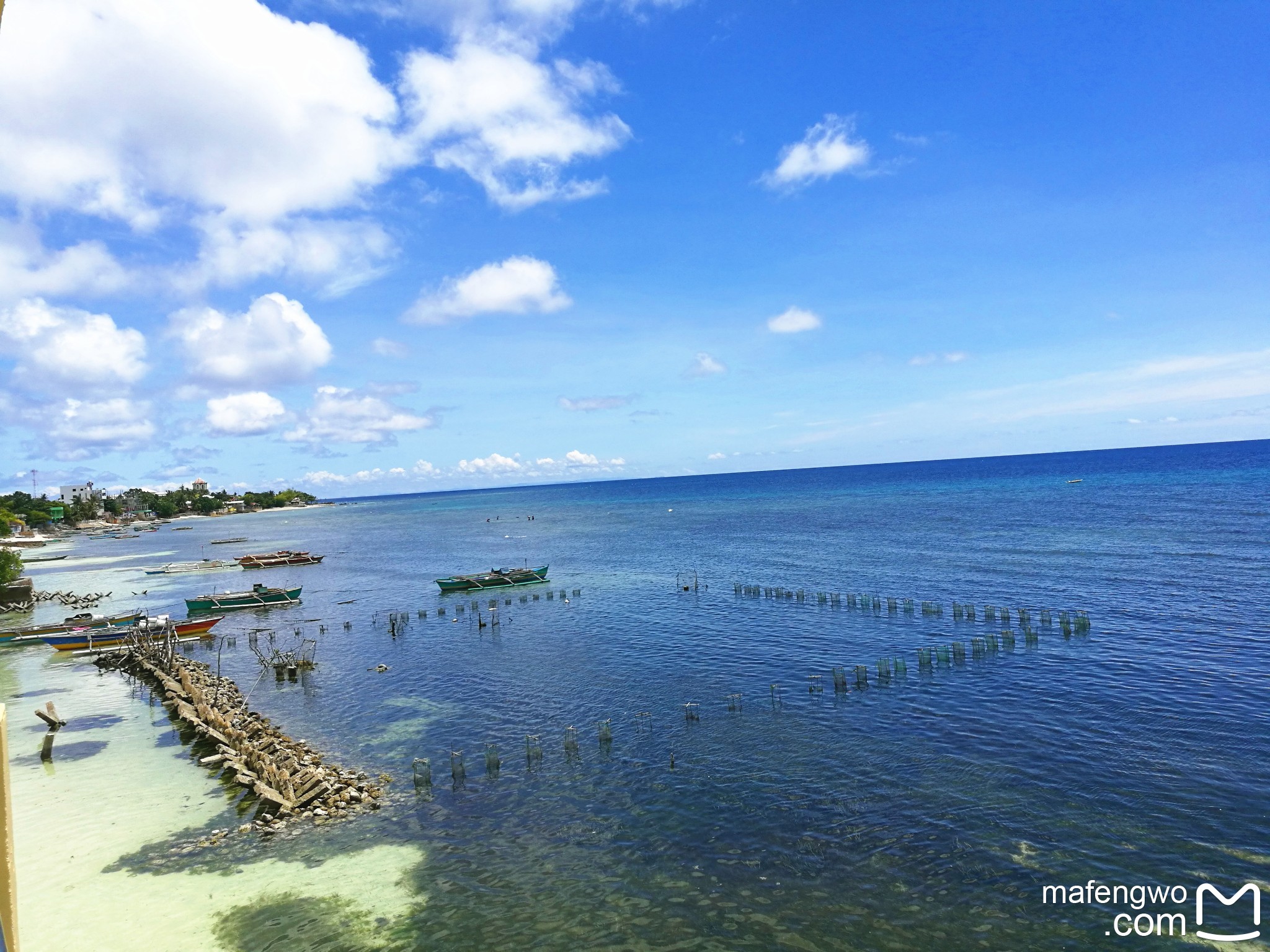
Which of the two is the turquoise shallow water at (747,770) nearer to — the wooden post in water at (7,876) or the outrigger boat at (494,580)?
the outrigger boat at (494,580)

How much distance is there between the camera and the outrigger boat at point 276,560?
11325cm

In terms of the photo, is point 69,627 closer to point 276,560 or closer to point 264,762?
point 264,762

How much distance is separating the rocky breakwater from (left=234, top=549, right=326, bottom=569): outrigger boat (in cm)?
7257

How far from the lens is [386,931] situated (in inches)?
785

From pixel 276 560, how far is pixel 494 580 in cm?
5508

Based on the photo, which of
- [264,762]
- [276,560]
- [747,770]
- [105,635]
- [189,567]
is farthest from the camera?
[276,560]

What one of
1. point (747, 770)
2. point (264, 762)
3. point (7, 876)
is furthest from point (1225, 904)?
point (264, 762)

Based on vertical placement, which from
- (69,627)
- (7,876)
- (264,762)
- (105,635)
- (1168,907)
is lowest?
(1168,907)

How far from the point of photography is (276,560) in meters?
116

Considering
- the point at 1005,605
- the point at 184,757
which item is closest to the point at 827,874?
the point at 184,757

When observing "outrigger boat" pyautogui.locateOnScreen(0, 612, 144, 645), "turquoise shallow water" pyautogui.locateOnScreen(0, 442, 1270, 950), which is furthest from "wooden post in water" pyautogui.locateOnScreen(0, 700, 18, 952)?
"outrigger boat" pyautogui.locateOnScreen(0, 612, 144, 645)

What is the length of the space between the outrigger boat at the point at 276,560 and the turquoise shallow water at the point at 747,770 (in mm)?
50475

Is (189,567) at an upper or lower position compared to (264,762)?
upper

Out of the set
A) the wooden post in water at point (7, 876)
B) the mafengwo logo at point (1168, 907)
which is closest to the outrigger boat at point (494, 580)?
the mafengwo logo at point (1168, 907)
